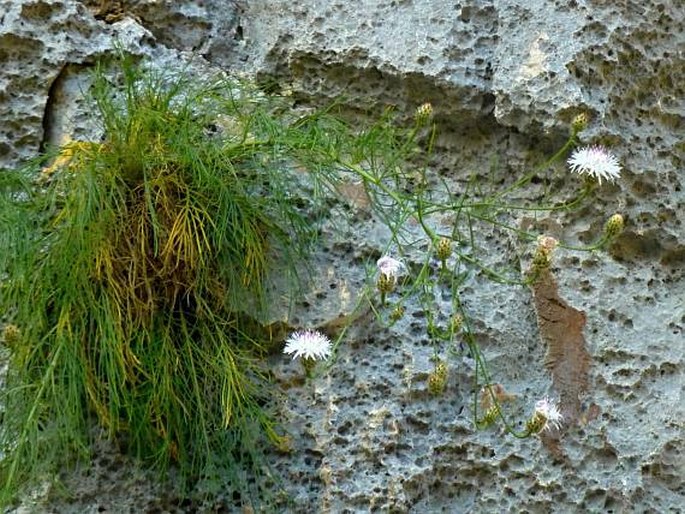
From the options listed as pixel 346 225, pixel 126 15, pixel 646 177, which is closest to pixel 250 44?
pixel 126 15

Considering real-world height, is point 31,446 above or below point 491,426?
below

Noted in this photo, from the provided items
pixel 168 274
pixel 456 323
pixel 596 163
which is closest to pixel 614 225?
pixel 596 163

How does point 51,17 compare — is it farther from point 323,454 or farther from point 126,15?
point 323,454

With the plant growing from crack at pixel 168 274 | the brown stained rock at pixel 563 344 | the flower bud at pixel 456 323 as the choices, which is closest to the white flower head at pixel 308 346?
the plant growing from crack at pixel 168 274

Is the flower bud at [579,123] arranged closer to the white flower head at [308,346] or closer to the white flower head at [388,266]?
the white flower head at [388,266]

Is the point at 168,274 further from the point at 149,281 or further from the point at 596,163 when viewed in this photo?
the point at 596,163

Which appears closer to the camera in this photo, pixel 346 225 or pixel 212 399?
pixel 212 399
